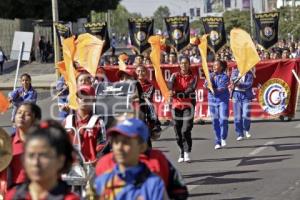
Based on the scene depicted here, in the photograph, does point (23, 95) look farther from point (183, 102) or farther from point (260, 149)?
point (260, 149)

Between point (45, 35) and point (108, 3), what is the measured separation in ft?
38.6

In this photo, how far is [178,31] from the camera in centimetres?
2675

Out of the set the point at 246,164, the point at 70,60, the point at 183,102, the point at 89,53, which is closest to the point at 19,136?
the point at 183,102

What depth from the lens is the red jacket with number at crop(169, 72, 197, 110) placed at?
1298 centimetres

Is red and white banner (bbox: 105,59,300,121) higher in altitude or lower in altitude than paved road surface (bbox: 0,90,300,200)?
higher

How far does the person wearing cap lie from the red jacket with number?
8459 mm

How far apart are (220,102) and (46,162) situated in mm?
11480

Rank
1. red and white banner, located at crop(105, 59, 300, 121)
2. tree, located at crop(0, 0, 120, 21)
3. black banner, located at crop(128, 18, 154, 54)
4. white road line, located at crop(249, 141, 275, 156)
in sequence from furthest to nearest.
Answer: tree, located at crop(0, 0, 120, 21) < black banner, located at crop(128, 18, 154, 54) < red and white banner, located at crop(105, 59, 300, 121) < white road line, located at crop(249, 141, 275, 156)

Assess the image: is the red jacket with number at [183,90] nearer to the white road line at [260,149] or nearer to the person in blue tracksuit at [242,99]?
the white road line at [260,149]

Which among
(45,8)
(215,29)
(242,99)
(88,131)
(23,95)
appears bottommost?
(242,99)

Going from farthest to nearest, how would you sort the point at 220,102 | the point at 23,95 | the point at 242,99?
the point at 242,99
the point at 220,102
the point at 23,95

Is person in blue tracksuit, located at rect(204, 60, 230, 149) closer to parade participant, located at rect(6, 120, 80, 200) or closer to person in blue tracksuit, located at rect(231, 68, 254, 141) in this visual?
person in blue tracksuit, located at rect(231, 68, 254, 141)

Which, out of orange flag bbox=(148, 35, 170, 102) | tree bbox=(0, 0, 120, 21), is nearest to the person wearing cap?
orange flag bbox=(148, 35, 170, 102)

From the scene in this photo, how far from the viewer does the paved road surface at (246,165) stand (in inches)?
414
